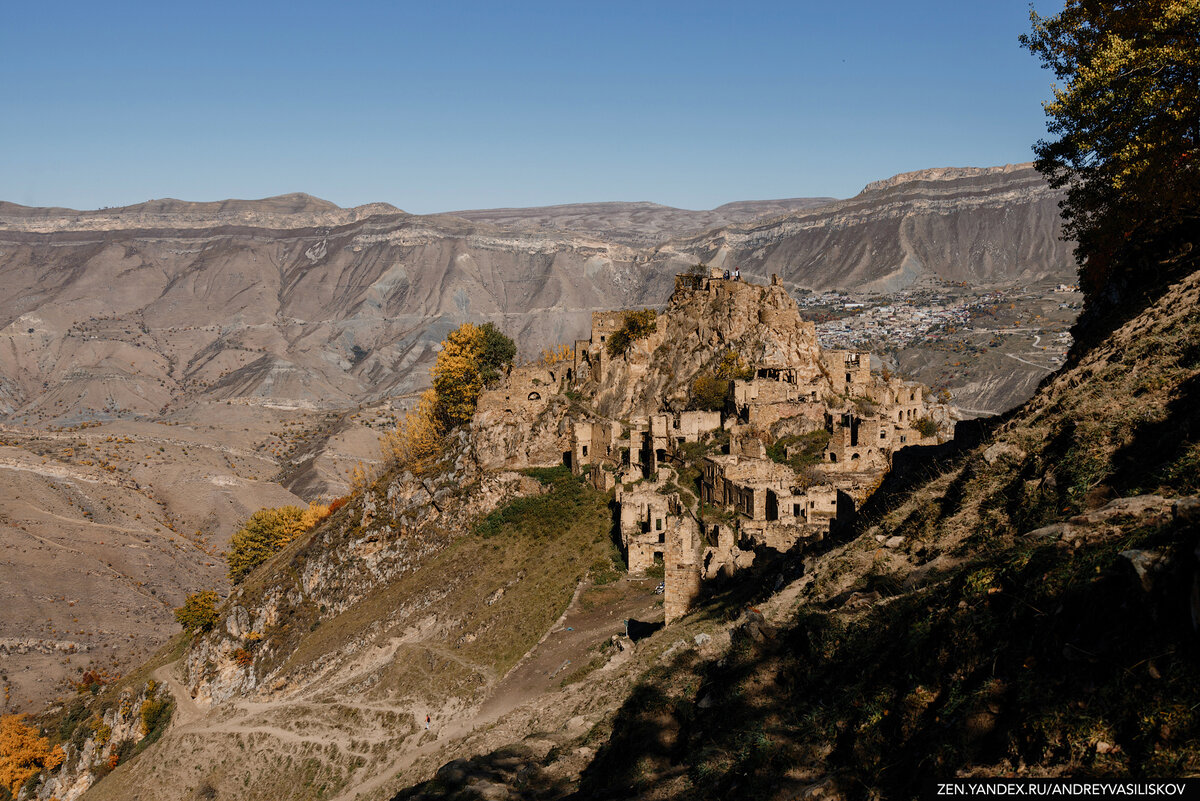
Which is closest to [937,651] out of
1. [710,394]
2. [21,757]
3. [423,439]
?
[710,394]

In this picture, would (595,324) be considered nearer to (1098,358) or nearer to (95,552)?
(1098,358)

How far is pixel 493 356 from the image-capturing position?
225 feet

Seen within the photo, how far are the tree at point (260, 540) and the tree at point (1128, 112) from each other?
233 feet

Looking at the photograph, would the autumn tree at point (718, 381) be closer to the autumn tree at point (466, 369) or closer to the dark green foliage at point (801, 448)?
the dark green foliage at point (801, 448)

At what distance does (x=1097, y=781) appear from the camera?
7039mm

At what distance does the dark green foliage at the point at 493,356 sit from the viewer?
66688 millimetres

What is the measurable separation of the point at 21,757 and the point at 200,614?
45.3 ft

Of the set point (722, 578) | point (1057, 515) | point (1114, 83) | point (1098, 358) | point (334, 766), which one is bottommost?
point (334, 766)

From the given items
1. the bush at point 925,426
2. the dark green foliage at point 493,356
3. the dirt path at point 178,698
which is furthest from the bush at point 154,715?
the bush at point 925,426

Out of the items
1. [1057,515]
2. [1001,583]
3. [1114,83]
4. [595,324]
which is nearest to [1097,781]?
[1001,583]

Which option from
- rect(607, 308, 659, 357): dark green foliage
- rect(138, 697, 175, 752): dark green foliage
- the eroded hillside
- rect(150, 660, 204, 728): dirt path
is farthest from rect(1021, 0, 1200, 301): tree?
rect(138, 697, 175, 752): dark green foliage

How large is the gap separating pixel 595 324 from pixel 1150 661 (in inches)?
2127

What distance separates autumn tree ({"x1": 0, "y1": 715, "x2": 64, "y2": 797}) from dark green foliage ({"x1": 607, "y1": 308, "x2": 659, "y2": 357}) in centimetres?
4667

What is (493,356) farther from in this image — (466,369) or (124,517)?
(124,517)
